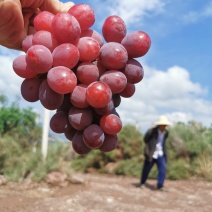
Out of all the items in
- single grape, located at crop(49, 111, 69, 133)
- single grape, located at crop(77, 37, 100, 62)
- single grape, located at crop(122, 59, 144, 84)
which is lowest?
single grape, located at crop(49, 111, 69, 133)

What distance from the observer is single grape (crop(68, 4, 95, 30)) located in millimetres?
1308

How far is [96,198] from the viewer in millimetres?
6922

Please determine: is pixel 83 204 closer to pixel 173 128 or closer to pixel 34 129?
pixel 34 129

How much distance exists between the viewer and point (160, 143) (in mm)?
8234

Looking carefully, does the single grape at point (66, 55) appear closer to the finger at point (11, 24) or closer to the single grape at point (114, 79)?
the single grape at point (114, 79)

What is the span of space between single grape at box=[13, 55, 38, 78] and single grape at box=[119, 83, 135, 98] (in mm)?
335

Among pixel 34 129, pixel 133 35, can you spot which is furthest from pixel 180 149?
pixel 133 35

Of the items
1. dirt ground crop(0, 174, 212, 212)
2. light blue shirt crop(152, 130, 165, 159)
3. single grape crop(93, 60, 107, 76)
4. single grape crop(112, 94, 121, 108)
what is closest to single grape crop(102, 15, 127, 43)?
single grape crop(93, 60, 107, 76)

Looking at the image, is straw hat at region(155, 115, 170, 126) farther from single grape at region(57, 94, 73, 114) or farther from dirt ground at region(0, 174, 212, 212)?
single grape at region(57, 94, 73, 114)

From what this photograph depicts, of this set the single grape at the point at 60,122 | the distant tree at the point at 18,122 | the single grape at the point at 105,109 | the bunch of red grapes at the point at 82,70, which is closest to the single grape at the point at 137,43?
the bunch of red grapes at the point at 82,70

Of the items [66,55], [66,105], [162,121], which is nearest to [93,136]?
[66,105]

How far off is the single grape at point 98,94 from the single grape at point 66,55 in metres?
0.11

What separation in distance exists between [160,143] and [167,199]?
126cm

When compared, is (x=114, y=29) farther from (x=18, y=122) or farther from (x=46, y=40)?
(x=18, y=122)
